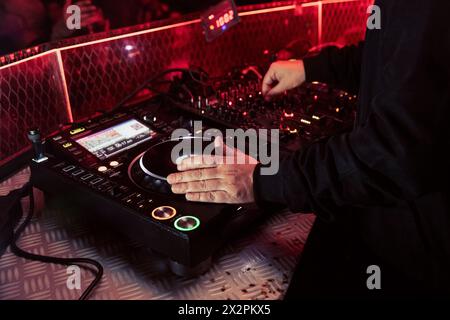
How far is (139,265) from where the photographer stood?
93 cm

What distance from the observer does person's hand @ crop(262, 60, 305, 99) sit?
1.38 metres

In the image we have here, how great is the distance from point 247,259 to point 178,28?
97 centimetres

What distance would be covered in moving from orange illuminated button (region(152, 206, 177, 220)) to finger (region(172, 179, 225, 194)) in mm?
53

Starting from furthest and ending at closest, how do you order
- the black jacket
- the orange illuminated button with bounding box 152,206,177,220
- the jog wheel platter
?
the jog wheel platter < the orange illuminated button with bounding box 152,206,177,220 < the black jacket

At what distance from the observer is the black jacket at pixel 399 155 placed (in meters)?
0.75

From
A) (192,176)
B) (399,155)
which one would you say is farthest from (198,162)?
(399,155)

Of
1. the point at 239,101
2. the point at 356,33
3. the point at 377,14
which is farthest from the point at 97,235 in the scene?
the point at 356,33

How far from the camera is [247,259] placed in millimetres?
953

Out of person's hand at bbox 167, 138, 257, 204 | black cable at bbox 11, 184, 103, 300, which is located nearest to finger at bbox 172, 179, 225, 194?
person's hand at bbox 167, 138, 257, 204

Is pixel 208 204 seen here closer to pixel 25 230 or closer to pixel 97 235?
pixel 97 235

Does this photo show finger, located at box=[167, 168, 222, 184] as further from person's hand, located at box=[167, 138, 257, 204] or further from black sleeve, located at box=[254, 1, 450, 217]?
black sleeve, located at box=[254, 1, 450, 217]

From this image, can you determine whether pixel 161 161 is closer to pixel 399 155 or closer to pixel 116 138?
pixel 116 138

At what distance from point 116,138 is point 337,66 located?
0.67 metres

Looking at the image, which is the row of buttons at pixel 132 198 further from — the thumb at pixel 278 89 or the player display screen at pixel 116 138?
the thumb at pixel 278 89
